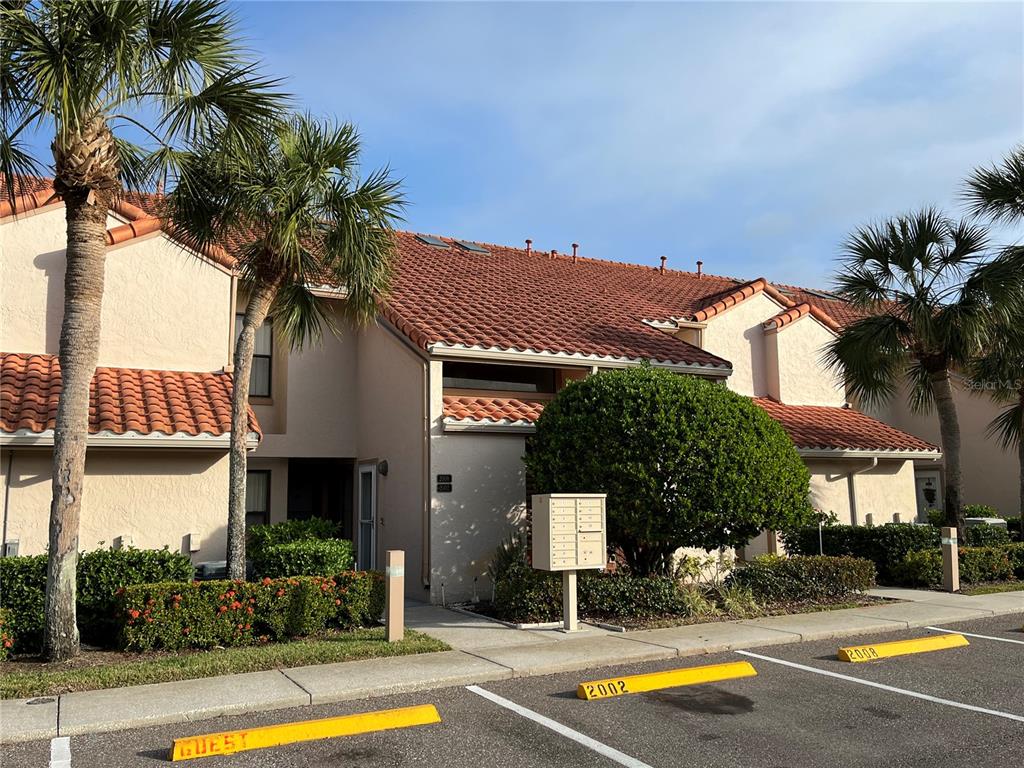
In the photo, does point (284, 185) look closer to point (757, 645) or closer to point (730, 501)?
point (730, 501)

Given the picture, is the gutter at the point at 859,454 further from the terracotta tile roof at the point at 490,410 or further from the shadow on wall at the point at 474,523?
the shadow on wall at the point at 474,523

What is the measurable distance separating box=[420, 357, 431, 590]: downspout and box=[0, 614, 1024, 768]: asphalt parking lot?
4.78 metres

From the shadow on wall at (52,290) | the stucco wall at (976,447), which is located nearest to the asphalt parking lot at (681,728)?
the shadow on wall at (52,290)

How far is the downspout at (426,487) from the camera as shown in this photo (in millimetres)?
A: 13000

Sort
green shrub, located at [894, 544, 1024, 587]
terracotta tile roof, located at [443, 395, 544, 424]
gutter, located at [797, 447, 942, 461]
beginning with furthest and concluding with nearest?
gutter, located at [797, 447, 942, 461], green shrub, located at [894, 544, 1024, 587], terracotta tile roof, located at [443, 395, 544, 424]

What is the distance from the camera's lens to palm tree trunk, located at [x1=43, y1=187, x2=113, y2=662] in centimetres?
886

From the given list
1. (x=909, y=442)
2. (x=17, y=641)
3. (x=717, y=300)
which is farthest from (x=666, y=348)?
(x=17, y=641)

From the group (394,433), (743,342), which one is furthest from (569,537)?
(743,342)

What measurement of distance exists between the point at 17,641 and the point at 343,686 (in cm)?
431

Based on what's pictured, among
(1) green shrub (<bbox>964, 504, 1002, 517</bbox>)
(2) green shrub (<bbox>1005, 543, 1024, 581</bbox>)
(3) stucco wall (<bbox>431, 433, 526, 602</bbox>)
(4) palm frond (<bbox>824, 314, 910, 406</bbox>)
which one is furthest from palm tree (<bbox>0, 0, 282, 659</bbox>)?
(1) green shrub (<bbox>964, 504, 1002, 517</bbox>)

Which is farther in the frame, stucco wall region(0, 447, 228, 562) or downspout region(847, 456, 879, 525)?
Result: downspout region(847, 456, 879, 525)

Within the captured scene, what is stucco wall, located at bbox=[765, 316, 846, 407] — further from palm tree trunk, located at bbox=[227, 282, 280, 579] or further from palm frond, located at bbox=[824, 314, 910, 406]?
palm tree trunk, located at bbox=[227, 282, 280, 579]

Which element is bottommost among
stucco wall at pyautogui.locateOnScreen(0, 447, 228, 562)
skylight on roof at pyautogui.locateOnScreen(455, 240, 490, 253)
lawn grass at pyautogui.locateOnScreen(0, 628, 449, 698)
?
lawn grass at pyautogui.locateOnScreen(0, 628, 449, 698)

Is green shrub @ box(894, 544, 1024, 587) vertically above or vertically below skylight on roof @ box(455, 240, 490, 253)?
below
